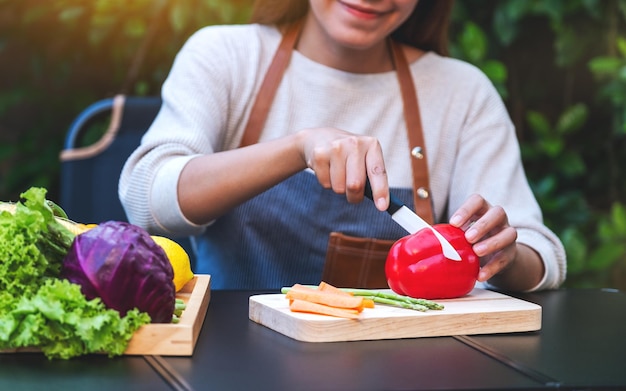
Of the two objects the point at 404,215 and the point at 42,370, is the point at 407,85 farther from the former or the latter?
the point at 42,370

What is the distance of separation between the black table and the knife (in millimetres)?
200

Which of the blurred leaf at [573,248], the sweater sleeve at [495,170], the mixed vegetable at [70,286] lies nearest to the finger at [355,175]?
the mixed vegetable at [70,286]

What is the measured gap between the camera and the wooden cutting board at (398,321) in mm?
1244

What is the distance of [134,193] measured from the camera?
1.99 m

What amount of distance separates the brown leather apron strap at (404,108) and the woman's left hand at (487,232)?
1.27 ft

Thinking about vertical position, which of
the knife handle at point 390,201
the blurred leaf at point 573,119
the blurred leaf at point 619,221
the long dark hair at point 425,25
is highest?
the long dark hair at point 425,25

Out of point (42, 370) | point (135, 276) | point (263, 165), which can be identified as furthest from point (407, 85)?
point (42, 370)

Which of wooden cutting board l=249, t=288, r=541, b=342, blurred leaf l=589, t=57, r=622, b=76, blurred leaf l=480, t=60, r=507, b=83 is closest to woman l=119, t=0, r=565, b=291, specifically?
wooden cutting board l=249, t=288, r=541, b=342

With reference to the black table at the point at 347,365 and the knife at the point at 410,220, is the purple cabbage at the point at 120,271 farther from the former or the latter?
the knife at the point at 410,220

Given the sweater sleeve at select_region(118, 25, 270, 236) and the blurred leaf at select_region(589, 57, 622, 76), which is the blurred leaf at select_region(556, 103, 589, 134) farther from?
the sweater sleeve at select_region(118, 25, 270, 236)

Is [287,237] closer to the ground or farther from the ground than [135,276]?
closer to the ground

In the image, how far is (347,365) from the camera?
1.12m

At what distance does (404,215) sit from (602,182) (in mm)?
2086

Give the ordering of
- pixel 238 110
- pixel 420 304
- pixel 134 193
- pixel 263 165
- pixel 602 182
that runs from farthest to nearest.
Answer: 1. pixel 602 182
2. pixel 238 110
3. pixel 134 193
4. pixel 263 165
5. pixel 420 304
